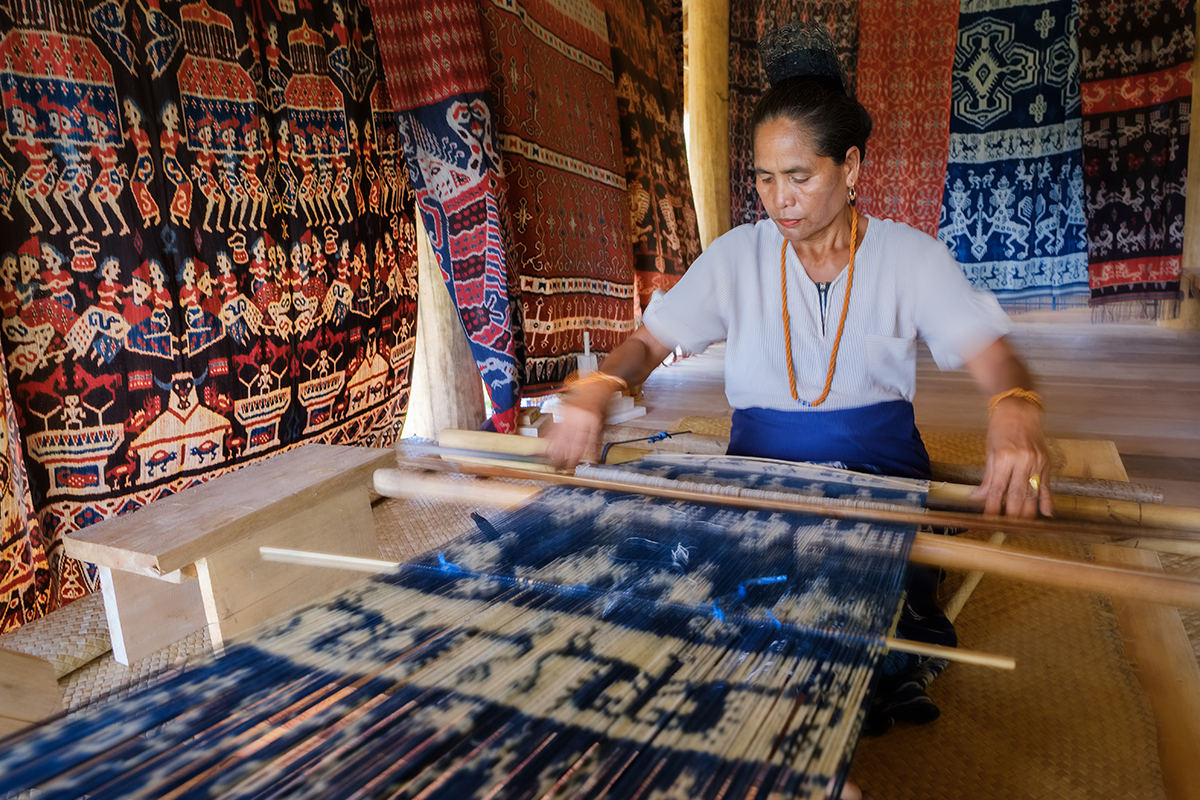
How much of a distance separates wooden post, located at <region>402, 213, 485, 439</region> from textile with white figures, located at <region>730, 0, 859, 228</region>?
368 centimetres

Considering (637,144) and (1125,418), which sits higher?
(637,144)

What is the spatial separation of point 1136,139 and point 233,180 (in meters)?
6.03

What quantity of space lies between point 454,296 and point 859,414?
1.86 meters

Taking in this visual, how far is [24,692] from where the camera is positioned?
3.34 ft

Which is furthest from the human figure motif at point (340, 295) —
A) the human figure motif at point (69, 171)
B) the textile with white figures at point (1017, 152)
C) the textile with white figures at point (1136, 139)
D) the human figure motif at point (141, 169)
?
the textile with white figures at point (1136, 139)

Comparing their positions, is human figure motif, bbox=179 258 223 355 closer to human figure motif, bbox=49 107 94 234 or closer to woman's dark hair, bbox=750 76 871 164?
human figure motif, bbox=49 107 94 234

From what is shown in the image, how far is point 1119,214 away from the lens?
5664 mm

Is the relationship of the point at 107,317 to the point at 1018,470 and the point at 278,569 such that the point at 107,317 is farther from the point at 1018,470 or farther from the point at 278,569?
the point at 1018,470

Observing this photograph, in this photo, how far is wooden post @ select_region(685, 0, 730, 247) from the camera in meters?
5.82

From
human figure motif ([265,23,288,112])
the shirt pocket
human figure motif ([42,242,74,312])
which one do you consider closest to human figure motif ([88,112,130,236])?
human figure motif ([42,242,74,312])

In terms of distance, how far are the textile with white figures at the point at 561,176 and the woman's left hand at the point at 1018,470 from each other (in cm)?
222

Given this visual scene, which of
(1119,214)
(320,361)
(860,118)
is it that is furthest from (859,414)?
(1119,214)

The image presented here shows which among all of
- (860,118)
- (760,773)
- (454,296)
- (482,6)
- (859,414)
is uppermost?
(482,6)

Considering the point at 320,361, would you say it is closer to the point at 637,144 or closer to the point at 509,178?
the point at 509,178
